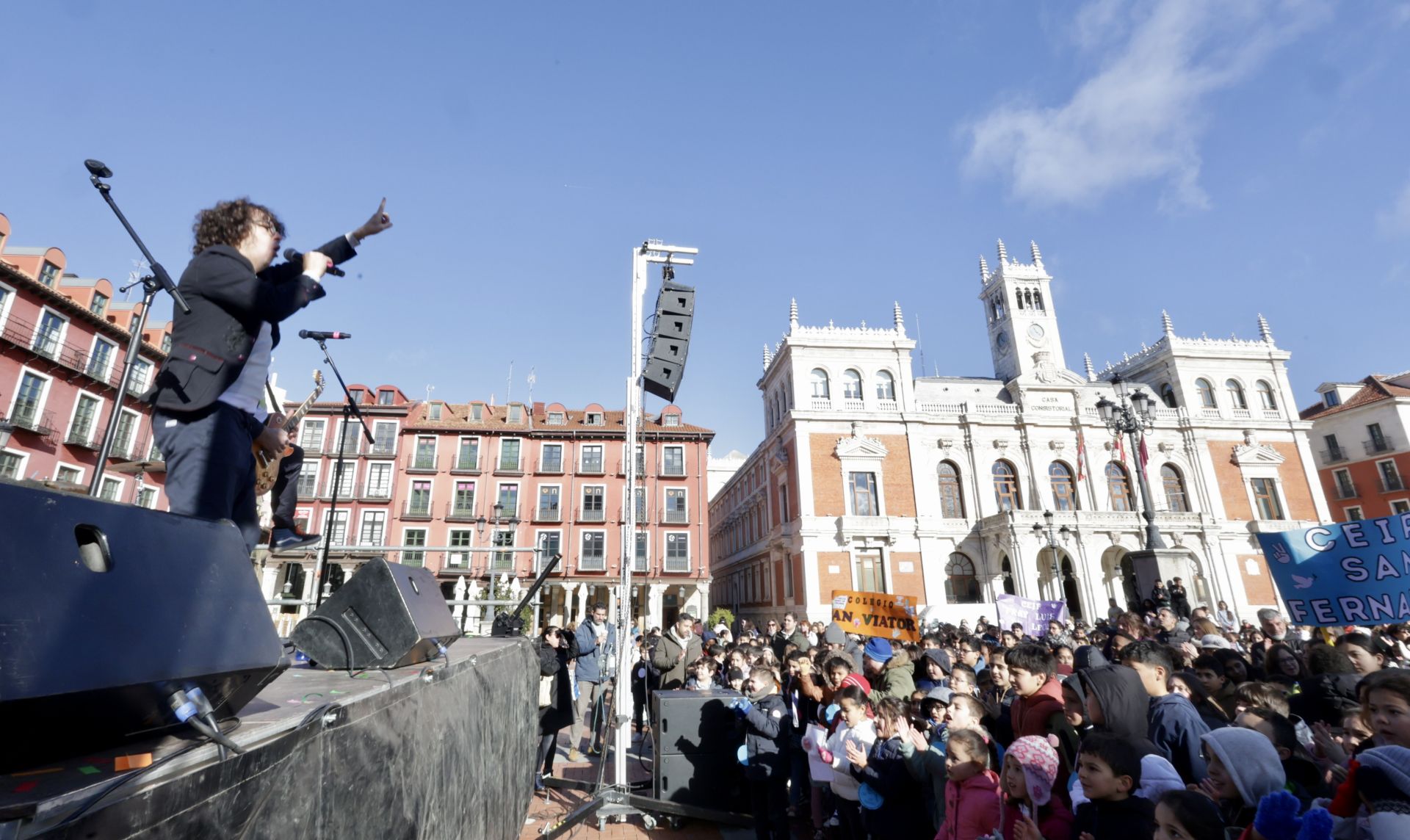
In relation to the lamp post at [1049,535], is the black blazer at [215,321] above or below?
below

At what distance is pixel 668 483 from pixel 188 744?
3363cm

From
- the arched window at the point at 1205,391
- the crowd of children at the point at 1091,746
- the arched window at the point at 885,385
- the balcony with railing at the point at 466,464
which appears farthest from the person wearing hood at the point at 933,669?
the arched window at the point at 1205,391

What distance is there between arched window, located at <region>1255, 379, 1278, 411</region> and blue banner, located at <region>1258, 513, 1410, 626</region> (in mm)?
39856

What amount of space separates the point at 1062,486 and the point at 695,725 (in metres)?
34.6

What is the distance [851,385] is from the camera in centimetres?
3547

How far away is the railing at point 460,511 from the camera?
108ft

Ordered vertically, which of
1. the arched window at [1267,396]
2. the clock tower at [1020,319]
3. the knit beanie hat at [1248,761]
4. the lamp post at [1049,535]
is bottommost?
the knit beanie hat at [1248,761]

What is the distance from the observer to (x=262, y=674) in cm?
151

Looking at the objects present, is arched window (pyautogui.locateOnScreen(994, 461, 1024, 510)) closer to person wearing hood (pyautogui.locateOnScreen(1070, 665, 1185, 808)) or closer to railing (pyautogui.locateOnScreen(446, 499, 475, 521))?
railing (pyautogui.locateOnScreen(446, 499, 475, 521))

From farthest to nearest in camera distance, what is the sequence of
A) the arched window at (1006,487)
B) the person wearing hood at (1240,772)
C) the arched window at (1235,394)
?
the arched window at (1235,394), the arched window at (1006,487), the person wearing hood at (1240,772)

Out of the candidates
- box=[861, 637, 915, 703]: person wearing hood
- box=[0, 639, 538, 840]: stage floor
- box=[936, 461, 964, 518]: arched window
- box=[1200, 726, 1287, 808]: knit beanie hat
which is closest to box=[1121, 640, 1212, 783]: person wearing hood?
box=[1200, 726, 1287, 808]: knit beanie hat

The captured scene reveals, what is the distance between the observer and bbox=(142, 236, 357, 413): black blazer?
246 centimetres

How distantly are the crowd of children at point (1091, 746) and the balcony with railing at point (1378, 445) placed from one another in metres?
48.2

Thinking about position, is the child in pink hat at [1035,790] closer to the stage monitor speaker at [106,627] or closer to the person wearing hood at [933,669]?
the person wearing hood at [933,669]
